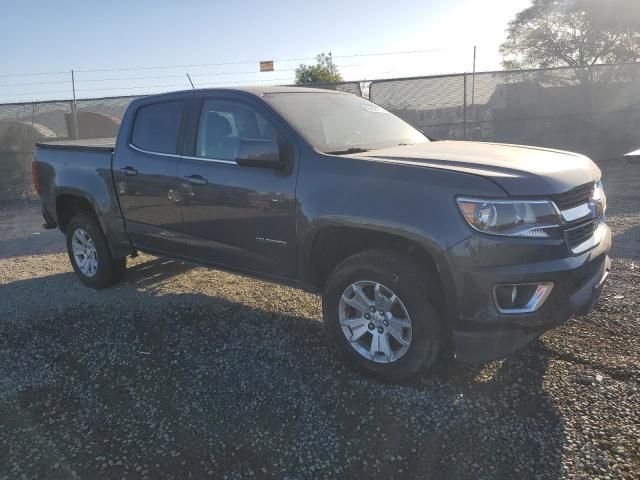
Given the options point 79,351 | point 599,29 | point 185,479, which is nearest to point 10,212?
point 79,351

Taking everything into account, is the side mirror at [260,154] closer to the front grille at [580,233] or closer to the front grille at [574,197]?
the front grille at [574,197]

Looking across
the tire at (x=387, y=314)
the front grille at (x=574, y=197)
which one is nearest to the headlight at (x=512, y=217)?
the front grille at (x=574, y=197)

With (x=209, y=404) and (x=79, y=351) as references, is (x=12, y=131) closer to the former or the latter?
(x=79, y=351)

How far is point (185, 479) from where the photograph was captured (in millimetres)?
2580

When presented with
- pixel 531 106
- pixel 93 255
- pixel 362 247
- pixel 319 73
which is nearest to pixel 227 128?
pixel 362 247

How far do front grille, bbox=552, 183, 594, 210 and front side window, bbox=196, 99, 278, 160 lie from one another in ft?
6.42

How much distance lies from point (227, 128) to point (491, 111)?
373 inches

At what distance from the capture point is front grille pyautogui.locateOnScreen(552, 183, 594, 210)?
A: 2965 millimetres

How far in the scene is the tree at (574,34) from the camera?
29.6 metres

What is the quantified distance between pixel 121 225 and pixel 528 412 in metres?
3.93

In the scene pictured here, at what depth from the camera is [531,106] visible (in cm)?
1228

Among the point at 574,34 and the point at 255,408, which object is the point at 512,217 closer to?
the point at 255,408

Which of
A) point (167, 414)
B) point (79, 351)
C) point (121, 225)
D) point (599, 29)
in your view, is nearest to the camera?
point (167, 414)

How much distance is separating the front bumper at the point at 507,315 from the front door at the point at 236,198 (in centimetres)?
131
